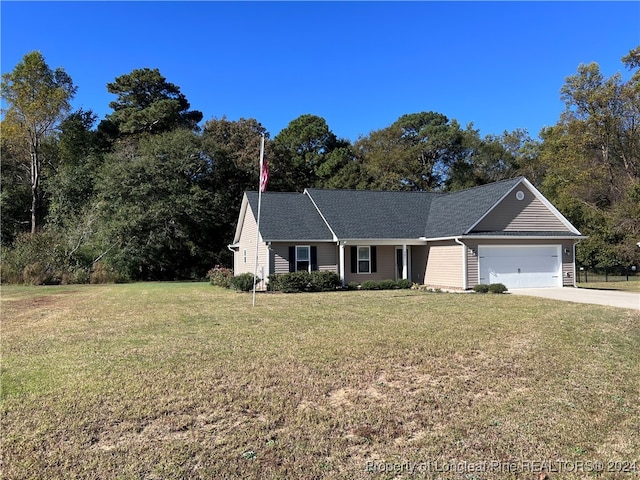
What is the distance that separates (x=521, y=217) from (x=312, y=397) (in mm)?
17463

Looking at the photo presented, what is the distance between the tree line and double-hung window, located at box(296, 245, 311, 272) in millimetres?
12940

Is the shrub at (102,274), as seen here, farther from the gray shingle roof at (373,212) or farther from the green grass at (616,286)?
the green grass at (616,286)

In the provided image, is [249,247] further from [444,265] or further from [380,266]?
[444,265]

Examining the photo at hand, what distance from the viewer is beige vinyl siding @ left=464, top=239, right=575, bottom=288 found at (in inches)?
730

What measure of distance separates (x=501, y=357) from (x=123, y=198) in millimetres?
28413

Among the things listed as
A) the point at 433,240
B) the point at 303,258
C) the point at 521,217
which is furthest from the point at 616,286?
the point at 303,258

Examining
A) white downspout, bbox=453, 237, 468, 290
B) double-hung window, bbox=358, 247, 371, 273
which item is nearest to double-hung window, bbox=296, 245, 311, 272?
double-hung window, bbox=358, 247, 371, 273

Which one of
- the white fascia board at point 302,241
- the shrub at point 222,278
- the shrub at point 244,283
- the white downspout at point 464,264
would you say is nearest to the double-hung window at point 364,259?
the white fascia board at point 302,241

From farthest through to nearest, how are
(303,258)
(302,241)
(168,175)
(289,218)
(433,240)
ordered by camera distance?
(168,175)
(289,218)
(303,258)
(433,240)
(302,241)

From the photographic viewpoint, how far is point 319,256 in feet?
68.1

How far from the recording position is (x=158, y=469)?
11.6ft

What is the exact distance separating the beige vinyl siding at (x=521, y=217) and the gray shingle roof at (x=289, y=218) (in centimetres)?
715

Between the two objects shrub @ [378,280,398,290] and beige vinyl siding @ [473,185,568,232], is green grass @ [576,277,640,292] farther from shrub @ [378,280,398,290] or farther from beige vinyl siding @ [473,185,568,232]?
shrub @ [378,280,398,290]

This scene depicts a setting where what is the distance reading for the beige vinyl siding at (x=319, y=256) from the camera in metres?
20.2
